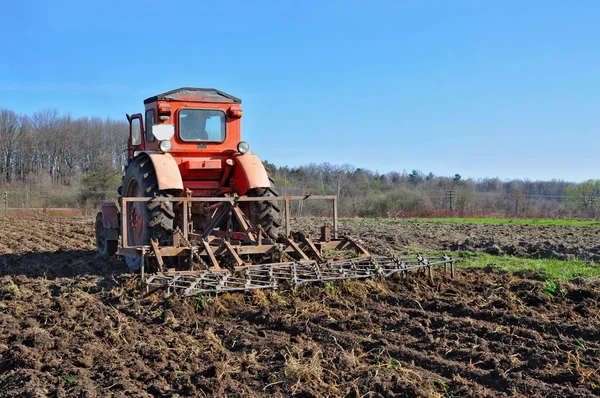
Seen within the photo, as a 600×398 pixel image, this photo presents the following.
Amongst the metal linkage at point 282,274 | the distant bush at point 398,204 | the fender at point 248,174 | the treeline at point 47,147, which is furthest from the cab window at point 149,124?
the treeline at point 47,147

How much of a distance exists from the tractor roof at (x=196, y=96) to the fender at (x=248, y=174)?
2.95 feet

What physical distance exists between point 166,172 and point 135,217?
3.72 feet

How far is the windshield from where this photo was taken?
28.3 feet

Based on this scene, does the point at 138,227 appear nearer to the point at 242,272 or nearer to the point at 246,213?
the point at 246,213

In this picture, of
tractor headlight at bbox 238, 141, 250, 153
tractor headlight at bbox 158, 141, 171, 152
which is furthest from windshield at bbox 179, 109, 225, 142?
tractor headlight at bbox 158, 141, 171, 152

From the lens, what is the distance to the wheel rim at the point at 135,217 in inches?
314

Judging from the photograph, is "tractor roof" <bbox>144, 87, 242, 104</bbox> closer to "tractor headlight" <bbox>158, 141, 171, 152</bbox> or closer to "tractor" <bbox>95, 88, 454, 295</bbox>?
"tractor" <bbox>95, 88, 454, 295</bbox>

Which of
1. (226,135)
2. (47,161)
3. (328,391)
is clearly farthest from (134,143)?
(47,161)

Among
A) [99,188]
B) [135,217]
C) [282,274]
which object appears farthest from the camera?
[99,188]

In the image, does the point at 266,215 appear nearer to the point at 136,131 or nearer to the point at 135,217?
the point at 135,217

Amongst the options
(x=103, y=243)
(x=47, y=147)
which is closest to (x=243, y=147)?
(x=103, y=243)

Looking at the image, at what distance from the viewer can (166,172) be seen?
7.72 meters

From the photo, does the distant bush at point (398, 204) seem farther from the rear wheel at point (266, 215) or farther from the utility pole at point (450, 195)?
the rear wheel at point (266, 215)

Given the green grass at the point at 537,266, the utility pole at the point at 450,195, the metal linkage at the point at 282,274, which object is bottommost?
the green grass at the point at 537,266
